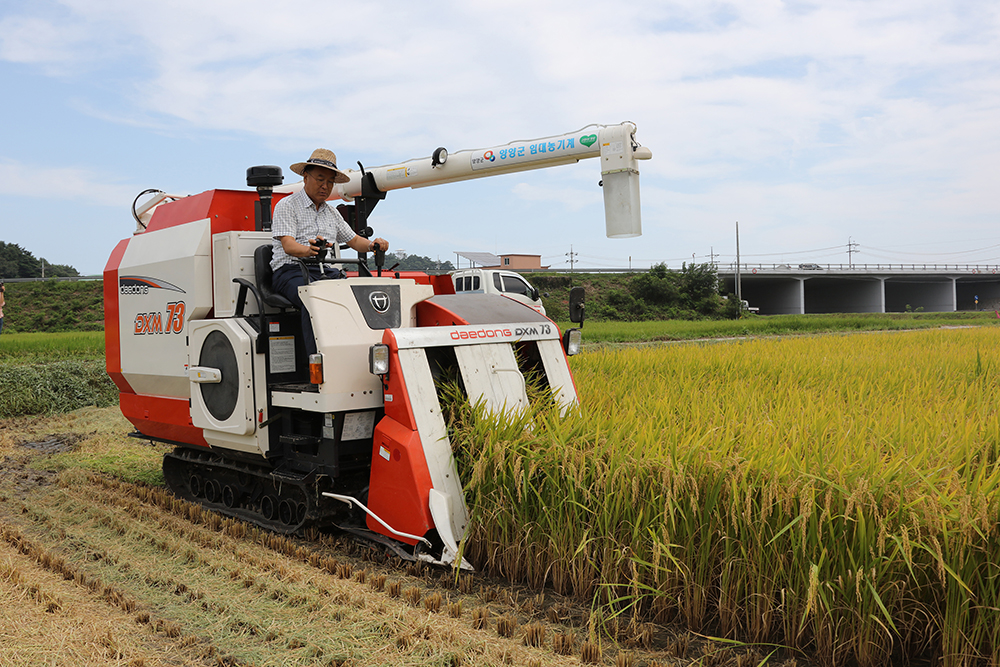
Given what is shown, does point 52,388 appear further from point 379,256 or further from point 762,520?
point 762,520

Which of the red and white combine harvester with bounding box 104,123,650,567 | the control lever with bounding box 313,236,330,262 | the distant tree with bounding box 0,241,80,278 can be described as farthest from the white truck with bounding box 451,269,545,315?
the distant tree with bounding box 0,241,80,278

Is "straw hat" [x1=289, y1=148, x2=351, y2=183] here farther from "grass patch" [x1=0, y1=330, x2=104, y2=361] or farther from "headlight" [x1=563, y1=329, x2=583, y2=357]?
"grass patch" [x1=0, y1=330, x2=104, y2=361]

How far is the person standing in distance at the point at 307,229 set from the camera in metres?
4.95

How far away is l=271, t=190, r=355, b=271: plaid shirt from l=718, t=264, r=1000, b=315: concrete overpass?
179 ft

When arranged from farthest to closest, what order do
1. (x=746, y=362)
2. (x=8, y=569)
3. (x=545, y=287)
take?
(x=545, y=287) → (x=746, y=362) → (x=8, y=569)

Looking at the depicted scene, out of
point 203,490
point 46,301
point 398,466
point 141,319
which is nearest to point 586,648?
point 398,466

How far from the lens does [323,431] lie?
475 cm

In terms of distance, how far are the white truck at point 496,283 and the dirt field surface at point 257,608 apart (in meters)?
10.3

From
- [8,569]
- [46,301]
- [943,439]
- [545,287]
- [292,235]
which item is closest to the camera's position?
[943,439]

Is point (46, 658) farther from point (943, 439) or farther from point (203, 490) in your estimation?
point (943, 439)

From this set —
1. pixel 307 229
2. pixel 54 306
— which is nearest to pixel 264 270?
pixel 307 229

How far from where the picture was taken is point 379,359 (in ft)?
14.3

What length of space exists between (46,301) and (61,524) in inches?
1401

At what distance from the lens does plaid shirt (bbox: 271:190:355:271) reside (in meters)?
5.12
